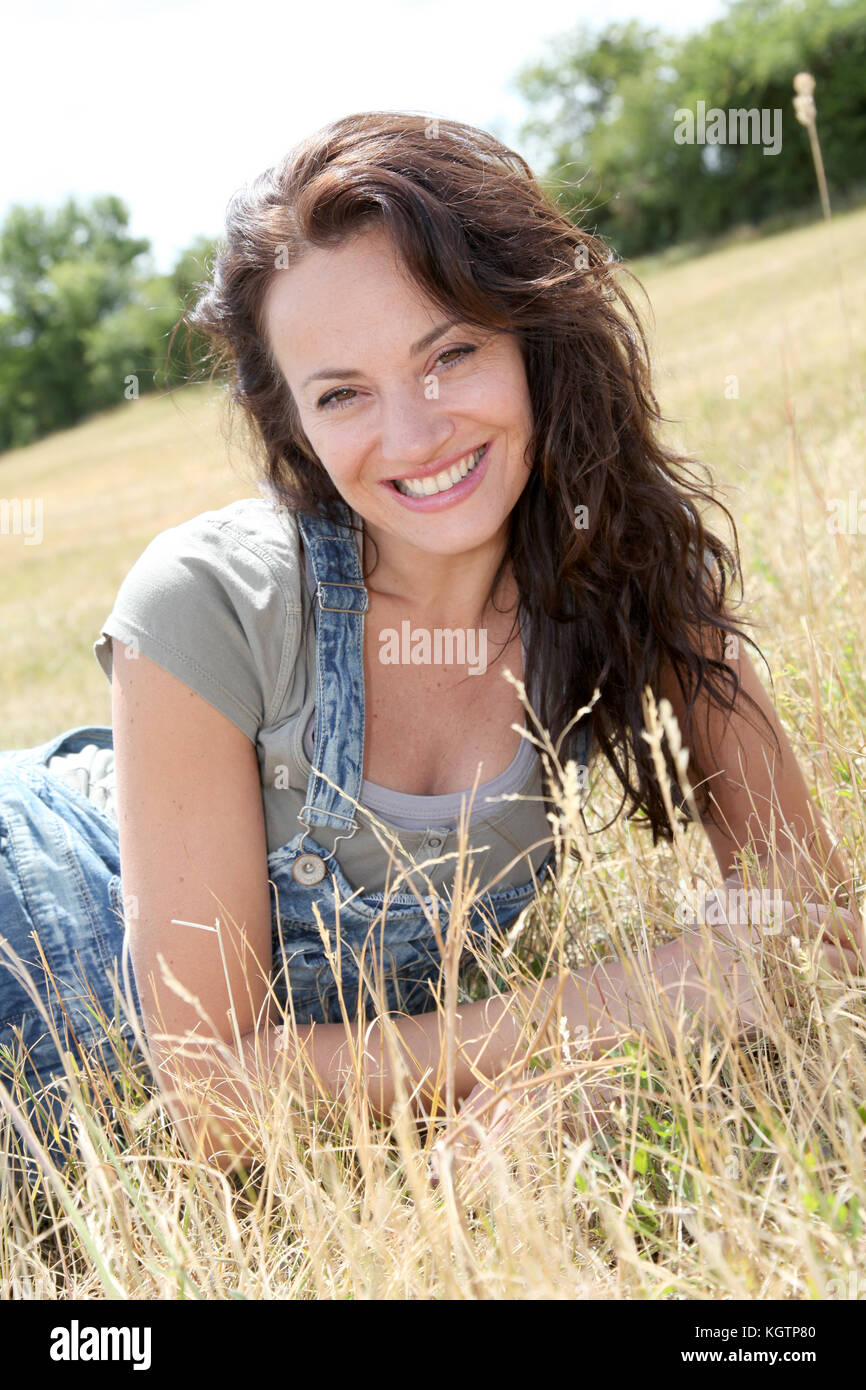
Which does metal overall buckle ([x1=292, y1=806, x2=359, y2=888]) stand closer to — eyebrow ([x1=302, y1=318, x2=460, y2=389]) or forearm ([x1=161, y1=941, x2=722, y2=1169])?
forearm ([x1=161, y1=941, x2=722, y2=1169])

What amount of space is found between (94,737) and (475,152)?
5.26ft

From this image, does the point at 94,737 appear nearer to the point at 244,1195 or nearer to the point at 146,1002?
the point at 146,1002

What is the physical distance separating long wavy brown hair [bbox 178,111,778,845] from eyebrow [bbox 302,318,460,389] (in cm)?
3

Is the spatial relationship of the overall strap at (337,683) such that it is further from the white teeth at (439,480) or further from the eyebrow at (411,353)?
the eyebrow at (411,353)

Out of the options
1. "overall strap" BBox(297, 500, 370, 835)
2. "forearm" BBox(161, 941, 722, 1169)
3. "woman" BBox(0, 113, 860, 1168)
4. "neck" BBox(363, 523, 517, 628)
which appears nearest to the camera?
"forearm" BBox(161, 941, 722, 1169)

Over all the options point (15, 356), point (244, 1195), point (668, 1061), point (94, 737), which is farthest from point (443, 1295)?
point (15, 356)

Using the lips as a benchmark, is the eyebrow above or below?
above

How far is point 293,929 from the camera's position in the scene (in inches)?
86.7

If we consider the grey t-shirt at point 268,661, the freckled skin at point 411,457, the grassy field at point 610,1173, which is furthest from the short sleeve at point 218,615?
the grassy field at point 610,1173

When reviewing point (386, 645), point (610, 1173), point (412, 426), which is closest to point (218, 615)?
point (386, 645)

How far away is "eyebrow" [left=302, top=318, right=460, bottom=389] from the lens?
199 cm

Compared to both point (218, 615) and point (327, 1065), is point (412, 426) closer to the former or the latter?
point (218, 615)

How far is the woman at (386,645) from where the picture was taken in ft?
6.42

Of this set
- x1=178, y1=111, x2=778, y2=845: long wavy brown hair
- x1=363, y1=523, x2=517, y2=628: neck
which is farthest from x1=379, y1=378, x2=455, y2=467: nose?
x1=363, y1=523, x2=517, y2=628: neck
